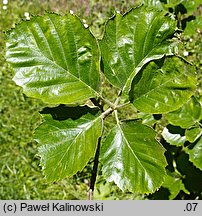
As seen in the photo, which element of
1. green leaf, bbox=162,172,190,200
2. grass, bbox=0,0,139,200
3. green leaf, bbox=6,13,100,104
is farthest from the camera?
grass, bbox=0,0,139,200

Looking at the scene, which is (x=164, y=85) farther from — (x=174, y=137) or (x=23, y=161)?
(x=23, y=161)

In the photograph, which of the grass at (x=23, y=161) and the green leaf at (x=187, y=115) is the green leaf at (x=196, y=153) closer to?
the green leaf at (x=187, y=115)

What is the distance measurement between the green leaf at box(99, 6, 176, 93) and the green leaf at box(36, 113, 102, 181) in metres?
0.12

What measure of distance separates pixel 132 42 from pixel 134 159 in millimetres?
266

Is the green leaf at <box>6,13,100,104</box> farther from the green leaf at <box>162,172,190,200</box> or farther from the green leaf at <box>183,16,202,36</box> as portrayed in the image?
the green leaf at <box>162,172,190,200</box>

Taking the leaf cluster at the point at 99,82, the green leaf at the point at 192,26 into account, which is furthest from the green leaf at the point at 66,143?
the green leaf at the point at 192,26

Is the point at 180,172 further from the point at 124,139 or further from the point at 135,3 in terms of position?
the point at 135,3

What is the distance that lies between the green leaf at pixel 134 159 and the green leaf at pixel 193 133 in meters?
0.63

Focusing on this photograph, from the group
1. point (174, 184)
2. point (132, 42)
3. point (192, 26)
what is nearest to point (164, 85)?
point (132, 42)

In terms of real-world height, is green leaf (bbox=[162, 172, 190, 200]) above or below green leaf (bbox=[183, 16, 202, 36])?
below

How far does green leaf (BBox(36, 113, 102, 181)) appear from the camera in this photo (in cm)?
97

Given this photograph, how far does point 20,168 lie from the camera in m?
2.72

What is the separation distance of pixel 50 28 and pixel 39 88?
0.14 meters

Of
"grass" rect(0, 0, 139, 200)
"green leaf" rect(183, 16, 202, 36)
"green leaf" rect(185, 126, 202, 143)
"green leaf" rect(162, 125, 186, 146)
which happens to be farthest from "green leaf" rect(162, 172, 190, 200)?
"green leaf" rect(183, 16, 202, 36)
